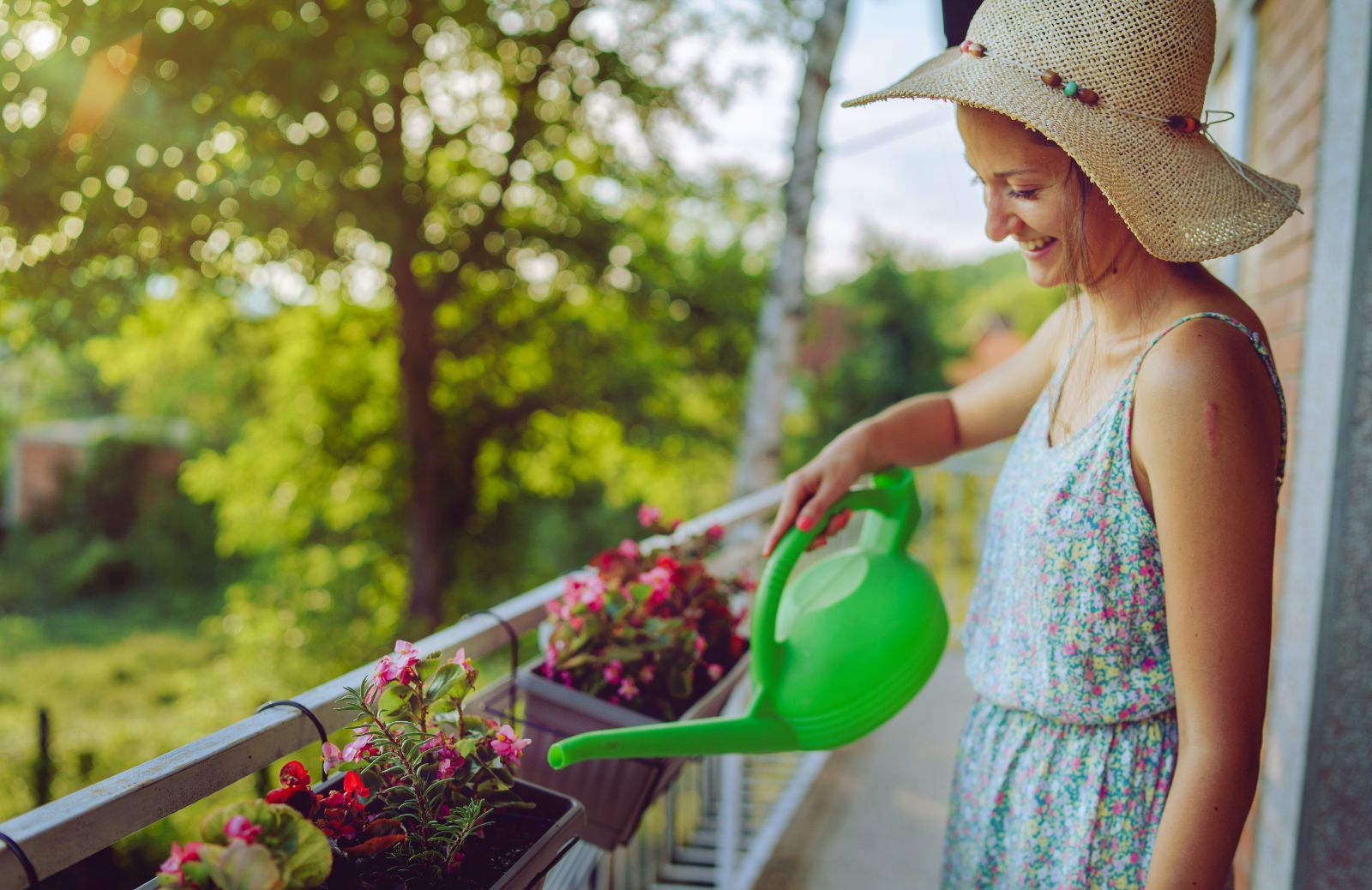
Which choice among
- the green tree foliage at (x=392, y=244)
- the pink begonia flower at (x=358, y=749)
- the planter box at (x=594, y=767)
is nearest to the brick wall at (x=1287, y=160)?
the planter box at (x=594, y=767)

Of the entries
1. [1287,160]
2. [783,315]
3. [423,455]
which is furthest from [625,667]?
[423,455]

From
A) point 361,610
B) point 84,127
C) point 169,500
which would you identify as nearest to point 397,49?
point 84,127

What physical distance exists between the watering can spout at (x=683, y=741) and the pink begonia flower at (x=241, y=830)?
27 centimetres

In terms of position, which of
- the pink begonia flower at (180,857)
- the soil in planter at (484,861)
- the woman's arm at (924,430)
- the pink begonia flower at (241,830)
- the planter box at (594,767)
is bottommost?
the planter box at (594,767)

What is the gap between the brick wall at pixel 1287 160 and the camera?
1.66m

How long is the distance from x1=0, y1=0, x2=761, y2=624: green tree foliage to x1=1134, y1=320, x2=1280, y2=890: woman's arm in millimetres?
6950

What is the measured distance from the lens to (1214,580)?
2.35 feet

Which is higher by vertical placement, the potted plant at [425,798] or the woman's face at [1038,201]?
the woman's face at [1038,201]

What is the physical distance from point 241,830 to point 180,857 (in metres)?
0.04

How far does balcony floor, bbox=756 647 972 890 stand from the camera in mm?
2473

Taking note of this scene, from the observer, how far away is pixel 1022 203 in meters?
0.86

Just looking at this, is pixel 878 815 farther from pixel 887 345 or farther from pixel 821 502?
pixel 887 345

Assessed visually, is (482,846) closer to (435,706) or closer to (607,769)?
(435,706)

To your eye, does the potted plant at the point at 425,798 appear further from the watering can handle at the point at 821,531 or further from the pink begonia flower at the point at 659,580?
the pink begonia flower at the point at 659,580
